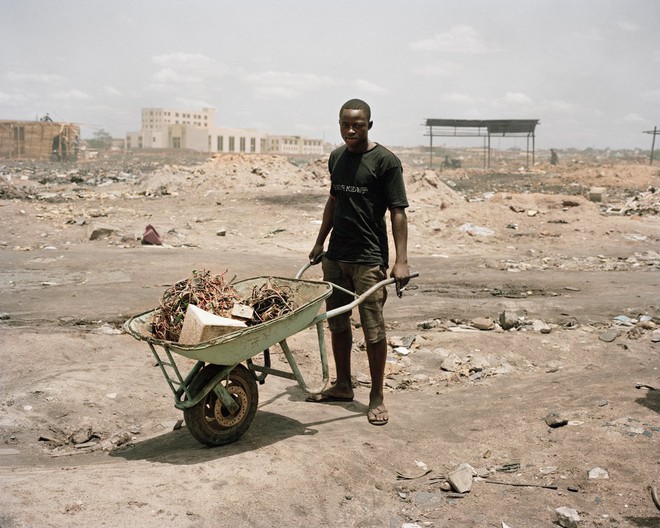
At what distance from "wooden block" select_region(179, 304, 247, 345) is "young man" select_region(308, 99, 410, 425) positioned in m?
1.10

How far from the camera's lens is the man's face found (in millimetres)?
4117

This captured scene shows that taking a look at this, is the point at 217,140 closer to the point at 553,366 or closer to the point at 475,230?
the point at 475,230

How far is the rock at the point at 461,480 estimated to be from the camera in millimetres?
3320

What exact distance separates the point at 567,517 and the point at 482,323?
377 cm

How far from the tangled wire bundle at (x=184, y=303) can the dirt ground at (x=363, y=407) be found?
0.70 metres

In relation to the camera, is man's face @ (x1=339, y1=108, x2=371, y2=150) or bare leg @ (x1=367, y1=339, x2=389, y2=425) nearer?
man's face @ (x1=339, y1=108, x2=371, y2=150)

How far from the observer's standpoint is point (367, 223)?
4.30 meters

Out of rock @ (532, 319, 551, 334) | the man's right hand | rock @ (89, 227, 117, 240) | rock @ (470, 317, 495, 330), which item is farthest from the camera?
rock @ (89, 227, 117, 240)

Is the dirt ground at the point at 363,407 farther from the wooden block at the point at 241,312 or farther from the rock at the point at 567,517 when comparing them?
the wooden block at the point at 241,312

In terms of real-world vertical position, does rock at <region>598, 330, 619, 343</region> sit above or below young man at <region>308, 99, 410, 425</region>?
below

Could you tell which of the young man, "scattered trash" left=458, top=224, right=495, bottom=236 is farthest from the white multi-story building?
the young man

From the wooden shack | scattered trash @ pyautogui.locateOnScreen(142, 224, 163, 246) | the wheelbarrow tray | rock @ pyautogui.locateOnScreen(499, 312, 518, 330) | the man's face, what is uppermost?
the wooden shack

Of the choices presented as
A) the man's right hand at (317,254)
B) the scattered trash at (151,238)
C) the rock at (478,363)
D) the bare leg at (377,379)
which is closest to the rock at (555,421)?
the bare leg at (377,379)

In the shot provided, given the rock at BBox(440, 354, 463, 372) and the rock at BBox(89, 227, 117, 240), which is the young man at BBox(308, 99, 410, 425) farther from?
the rock at BBox(89, 227, 117, 240)
